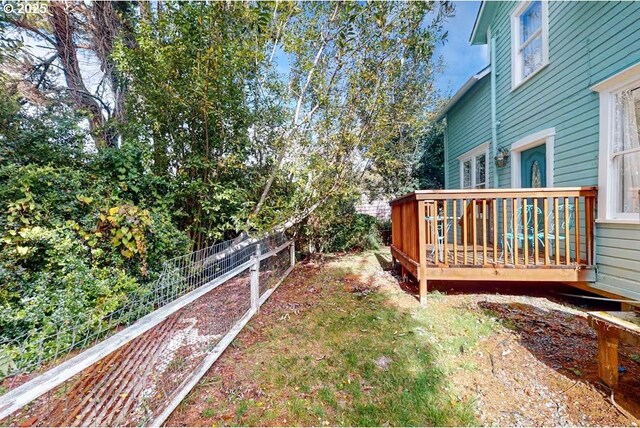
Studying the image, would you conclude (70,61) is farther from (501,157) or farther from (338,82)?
(501,157)

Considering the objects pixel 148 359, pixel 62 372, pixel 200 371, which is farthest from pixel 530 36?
pixel 148 359

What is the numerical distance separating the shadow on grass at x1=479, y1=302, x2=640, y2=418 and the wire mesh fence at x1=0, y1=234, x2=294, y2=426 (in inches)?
128

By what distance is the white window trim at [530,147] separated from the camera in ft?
15.5

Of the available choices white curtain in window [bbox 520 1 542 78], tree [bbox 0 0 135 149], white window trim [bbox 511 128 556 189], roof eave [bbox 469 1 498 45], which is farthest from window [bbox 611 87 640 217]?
tree [bbox 0 0 135 149]

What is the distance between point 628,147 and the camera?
3.46 metres

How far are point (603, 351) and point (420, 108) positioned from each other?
25.8 ft

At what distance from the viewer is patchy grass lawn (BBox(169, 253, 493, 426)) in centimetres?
207

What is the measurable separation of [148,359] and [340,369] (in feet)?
6.14

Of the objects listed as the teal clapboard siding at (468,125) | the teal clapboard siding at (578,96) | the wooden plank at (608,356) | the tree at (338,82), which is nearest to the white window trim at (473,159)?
the teal clapboard siding at (468,125)

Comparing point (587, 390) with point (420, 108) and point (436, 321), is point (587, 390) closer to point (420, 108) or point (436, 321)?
point (436, 321)

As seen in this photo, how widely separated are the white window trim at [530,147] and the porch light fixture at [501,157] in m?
0.17

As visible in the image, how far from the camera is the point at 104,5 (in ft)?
22.1

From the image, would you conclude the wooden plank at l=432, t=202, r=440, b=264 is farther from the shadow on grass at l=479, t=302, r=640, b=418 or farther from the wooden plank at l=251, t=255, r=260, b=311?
the wooden plank at l=251, t=255, r=260, b=311

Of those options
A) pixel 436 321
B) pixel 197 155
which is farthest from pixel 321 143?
pixel 436 321
